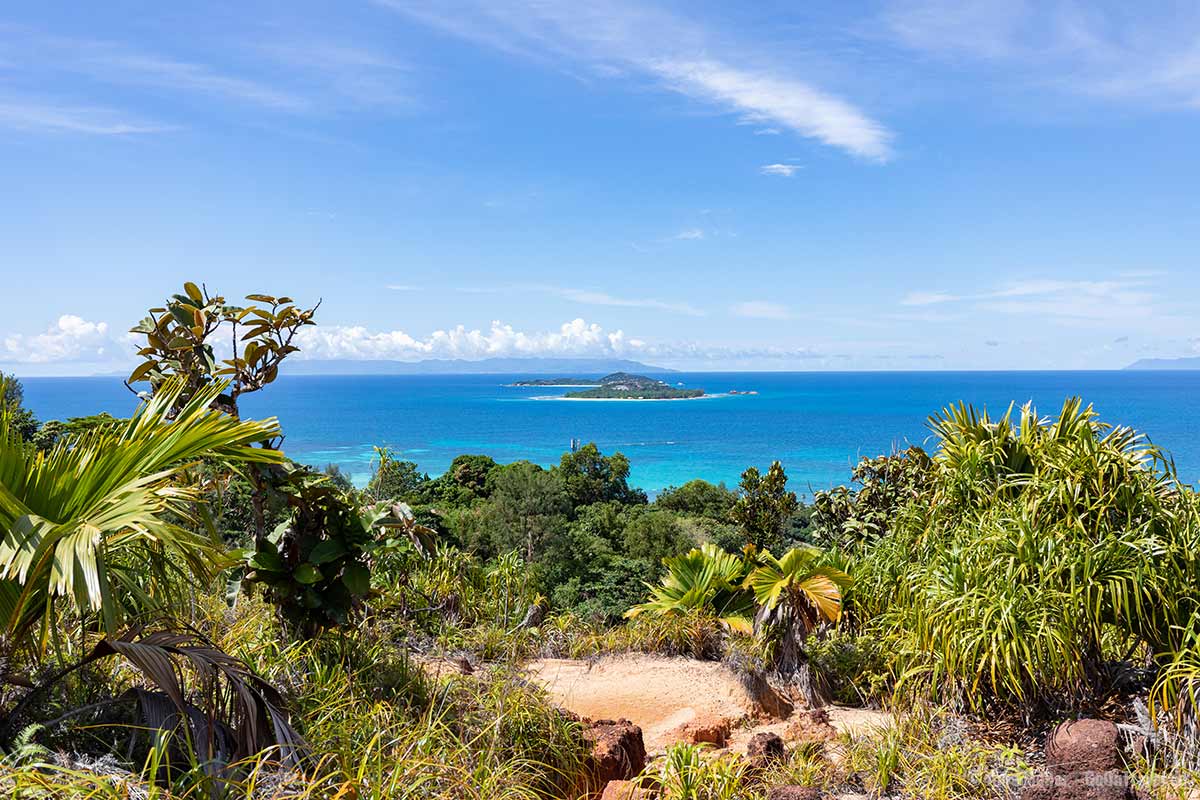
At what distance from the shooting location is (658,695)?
22.7ft

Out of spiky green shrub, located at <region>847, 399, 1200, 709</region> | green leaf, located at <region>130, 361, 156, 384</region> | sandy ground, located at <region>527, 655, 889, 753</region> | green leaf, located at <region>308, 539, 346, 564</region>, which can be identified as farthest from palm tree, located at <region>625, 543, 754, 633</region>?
green leaf, located at <region>130, 361, 156, 384</region>

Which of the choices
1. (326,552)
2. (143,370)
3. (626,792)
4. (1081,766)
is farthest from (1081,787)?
(143,370)

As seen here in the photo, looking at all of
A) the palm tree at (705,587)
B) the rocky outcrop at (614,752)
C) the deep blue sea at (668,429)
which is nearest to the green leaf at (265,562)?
the rocky outcrop at (614,752)

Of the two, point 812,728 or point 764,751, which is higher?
point 764,751

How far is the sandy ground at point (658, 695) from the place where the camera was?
6141 mm

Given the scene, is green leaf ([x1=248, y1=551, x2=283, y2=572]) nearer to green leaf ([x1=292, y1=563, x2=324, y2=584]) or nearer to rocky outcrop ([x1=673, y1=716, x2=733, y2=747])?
green leaf ([x1=292, y1=563, x2=324, y2=584])

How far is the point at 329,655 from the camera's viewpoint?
17.7ft

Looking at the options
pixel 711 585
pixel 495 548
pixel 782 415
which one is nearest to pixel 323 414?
pixel 782 415

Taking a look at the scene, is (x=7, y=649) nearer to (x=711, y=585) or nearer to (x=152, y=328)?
(x=152, y=328)

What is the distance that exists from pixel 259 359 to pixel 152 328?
0.67 metres

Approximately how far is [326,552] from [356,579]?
26 centimetres

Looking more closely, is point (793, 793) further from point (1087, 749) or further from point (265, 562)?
point (265, 562)

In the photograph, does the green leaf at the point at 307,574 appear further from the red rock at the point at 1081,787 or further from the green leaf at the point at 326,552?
the red rock at the point at 1081,787

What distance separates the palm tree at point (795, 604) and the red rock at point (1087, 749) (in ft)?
6.63
